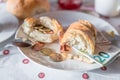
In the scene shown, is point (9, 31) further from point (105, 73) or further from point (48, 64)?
point (105, 73)

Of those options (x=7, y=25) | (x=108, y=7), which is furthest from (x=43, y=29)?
(x=108, y=7)

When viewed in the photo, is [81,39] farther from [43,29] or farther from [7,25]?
[7,25]

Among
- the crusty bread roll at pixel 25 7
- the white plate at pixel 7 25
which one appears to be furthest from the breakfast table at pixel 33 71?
the crusty bread roll at pixel 25 7

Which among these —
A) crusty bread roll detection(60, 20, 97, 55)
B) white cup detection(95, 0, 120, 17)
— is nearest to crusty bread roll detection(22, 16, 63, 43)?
crusty bread roll detection(60, 20, 97, 55)

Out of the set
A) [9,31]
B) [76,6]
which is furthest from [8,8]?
[76,6]

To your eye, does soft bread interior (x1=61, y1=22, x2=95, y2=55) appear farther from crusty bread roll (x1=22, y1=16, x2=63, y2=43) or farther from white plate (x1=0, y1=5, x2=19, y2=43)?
white plate (x1=0, y1=5, x2=19, y2=43)

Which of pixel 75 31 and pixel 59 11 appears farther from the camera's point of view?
pixel 59 11
